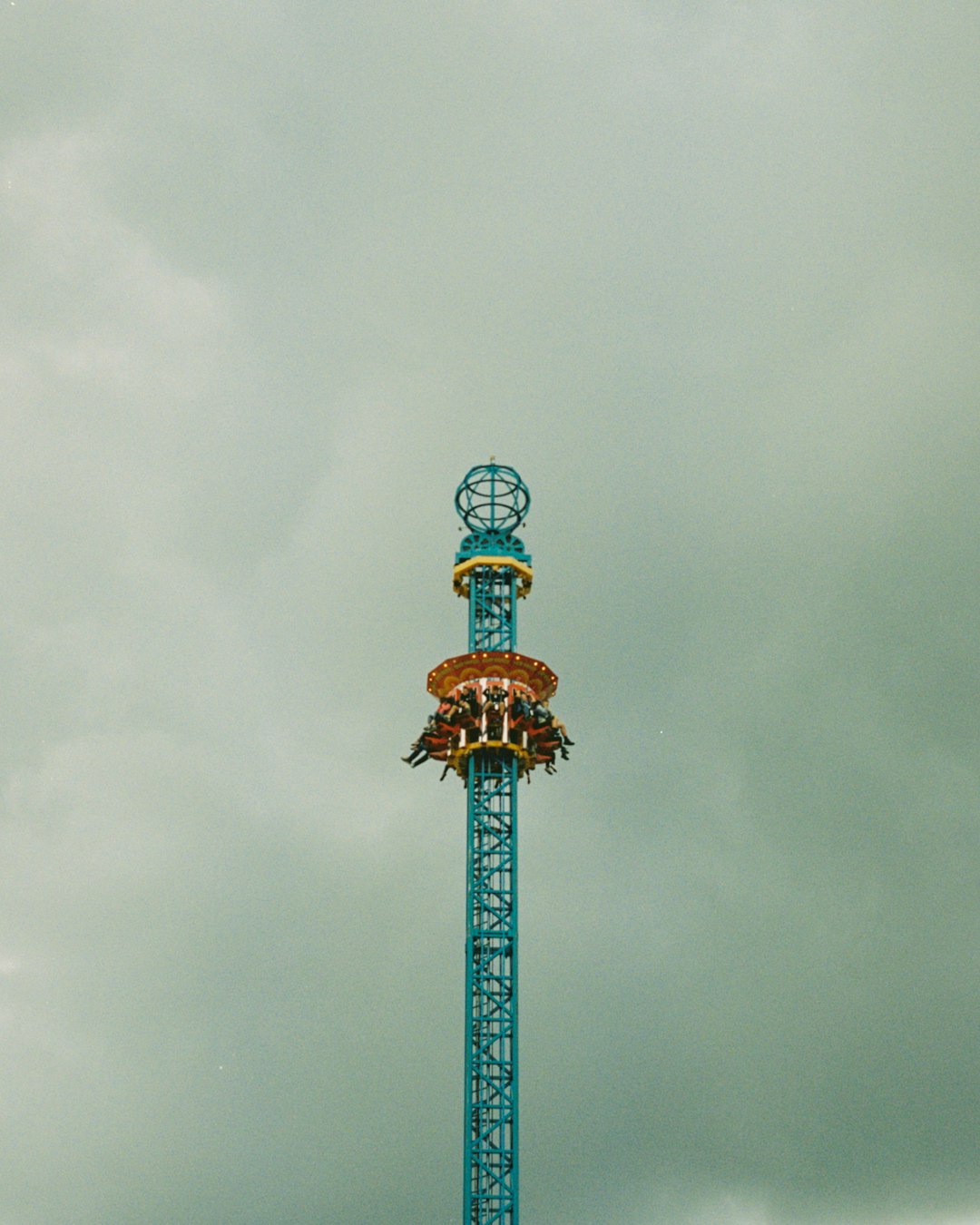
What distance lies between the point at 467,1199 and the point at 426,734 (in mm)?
27381

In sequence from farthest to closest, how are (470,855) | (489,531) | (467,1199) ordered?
(489,531)
(470,855)
(467,1199)

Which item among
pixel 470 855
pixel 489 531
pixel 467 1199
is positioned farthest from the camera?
pixel 489 531

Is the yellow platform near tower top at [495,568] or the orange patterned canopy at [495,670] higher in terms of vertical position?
the yellow platform near tower top at [495,568]

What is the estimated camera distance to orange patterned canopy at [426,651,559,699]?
126 m

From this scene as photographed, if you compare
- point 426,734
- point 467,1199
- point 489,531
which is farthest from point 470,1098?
point 489,531

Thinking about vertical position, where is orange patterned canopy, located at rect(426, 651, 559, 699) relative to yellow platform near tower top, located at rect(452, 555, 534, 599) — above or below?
below

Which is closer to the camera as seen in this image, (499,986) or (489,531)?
(499,986)

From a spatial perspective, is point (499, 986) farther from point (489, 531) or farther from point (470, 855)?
point (489, 531)

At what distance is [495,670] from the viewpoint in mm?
125750

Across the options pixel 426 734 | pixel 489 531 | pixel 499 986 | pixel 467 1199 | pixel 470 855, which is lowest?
pixel 467 1199

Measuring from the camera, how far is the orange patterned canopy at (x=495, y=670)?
12550cm

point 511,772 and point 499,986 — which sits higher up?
point 511,772

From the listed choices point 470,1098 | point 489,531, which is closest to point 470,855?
point 470,1098

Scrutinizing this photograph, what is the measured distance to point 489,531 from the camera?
13375cm
